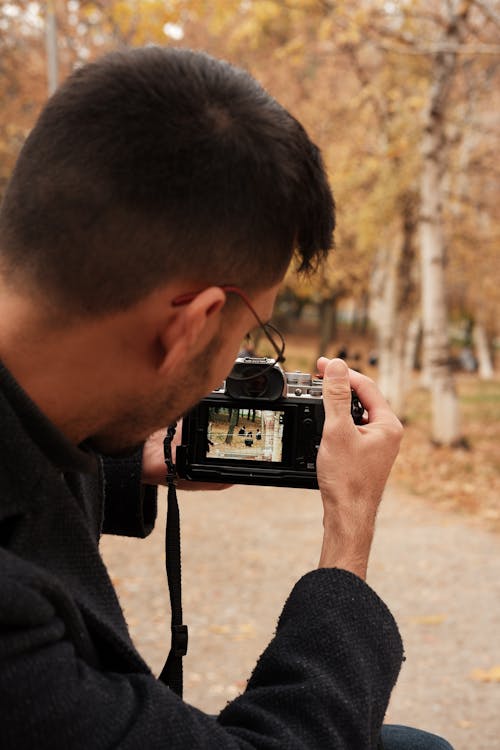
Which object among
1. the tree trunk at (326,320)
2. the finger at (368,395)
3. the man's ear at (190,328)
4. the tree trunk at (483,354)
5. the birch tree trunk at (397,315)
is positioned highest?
the man's ear at (190,328)

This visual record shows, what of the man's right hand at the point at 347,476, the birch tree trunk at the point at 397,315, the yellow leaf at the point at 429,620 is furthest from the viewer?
the birch tree trunk at the point at 397,315

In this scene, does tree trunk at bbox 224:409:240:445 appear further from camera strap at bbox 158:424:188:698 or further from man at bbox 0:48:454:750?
man at bbox 0:48:454:750

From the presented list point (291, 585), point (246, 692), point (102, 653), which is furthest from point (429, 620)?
point (102, 653)

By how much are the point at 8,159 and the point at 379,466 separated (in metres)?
17.8

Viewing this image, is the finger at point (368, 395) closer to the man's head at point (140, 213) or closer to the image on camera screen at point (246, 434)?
the image on camera screen at point (246, 434)

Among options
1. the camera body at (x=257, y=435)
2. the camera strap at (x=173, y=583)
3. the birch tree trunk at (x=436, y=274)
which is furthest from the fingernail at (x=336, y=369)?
the birch tree trunk at (x=436, y=274)

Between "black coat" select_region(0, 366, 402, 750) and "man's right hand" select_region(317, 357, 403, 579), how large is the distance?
0.08m

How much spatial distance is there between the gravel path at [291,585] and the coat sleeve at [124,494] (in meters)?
2.33

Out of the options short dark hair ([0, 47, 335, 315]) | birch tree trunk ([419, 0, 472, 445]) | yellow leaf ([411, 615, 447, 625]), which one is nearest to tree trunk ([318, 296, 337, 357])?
birch tree trunk ([419, 0, 472, 445])

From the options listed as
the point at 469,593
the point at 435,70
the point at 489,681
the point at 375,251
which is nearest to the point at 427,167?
the point at 435,70

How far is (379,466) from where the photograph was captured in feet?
5.54

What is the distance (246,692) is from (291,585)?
4389 mm

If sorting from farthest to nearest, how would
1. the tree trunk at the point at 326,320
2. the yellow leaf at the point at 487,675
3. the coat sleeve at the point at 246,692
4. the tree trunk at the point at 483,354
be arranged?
1. the tree trunk at the point at 483,354
2. the tree trunk at the point at 326,320
3. the yellow leaf at the point at 487,675
4. the coat sleeve at the point at 246,692

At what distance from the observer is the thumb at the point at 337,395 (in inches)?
66.1
